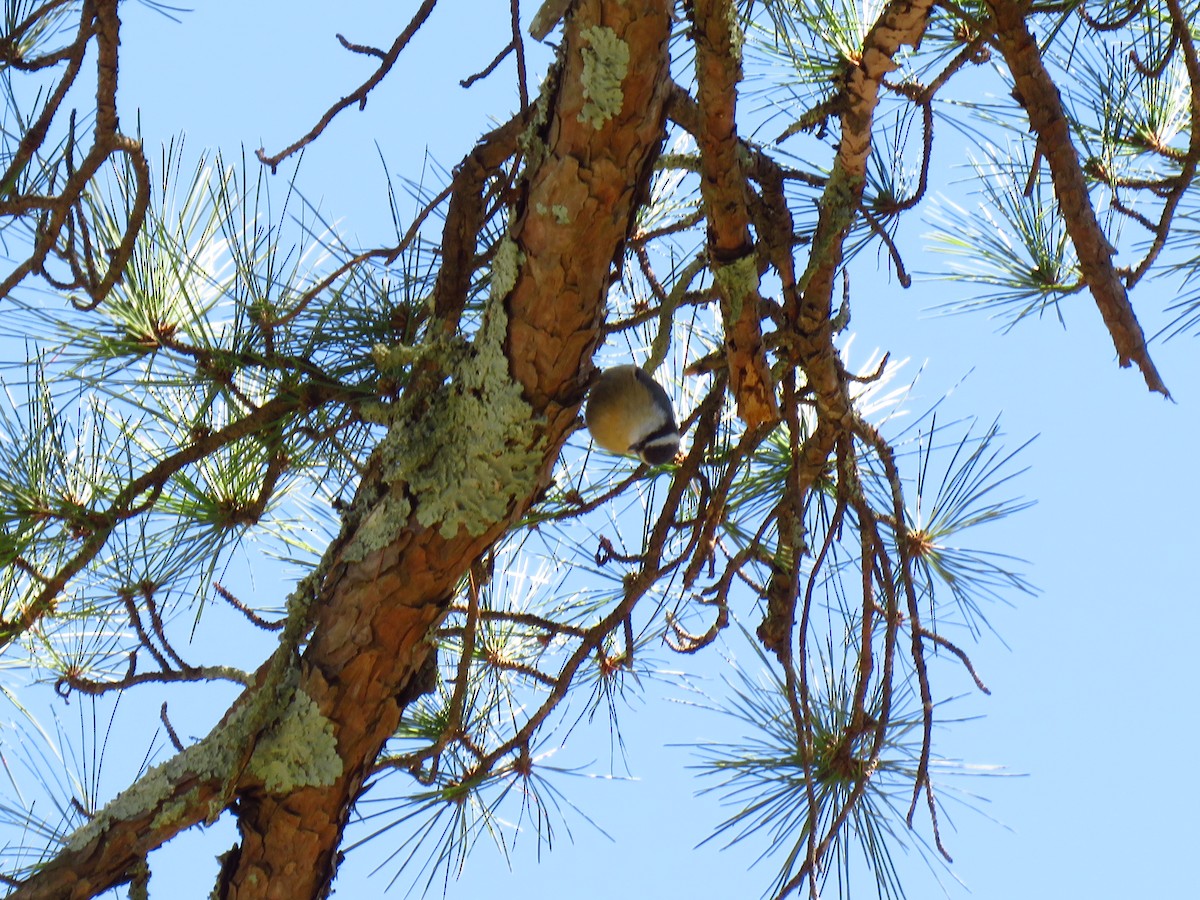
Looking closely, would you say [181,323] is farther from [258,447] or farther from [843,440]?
[843,440]

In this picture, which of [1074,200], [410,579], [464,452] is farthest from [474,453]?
[1074,200]

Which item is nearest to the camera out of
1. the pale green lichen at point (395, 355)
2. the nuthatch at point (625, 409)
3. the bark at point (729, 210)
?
the bark at point (729, 210)

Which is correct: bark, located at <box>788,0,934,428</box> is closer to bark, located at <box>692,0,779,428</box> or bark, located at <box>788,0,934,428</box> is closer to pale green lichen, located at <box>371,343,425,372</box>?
bark, located at <box>692,0,779,428</box>

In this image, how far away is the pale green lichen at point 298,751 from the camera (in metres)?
1.00

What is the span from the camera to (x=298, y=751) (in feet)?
3.28

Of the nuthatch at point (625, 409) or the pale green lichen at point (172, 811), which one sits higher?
the nuthatch at point (625, 409)

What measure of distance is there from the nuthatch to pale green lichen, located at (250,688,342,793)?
0.35m

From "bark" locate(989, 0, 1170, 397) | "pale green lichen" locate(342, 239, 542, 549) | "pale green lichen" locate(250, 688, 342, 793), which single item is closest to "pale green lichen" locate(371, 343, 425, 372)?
"pale green lichen" locate(342, 239, 542, 549)

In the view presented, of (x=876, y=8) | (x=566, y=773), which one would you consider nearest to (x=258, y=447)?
(x=566, y=773)

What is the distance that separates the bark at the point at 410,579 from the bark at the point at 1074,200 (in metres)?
0.34

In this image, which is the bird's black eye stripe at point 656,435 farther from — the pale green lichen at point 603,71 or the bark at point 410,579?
the pale green lichen at point 603,71

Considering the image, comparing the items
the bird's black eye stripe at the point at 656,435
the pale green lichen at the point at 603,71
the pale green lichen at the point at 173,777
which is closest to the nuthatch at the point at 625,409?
the bird's black eye stripe at the point at 656,435

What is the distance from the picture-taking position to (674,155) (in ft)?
3.44

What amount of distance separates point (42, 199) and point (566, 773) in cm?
82
